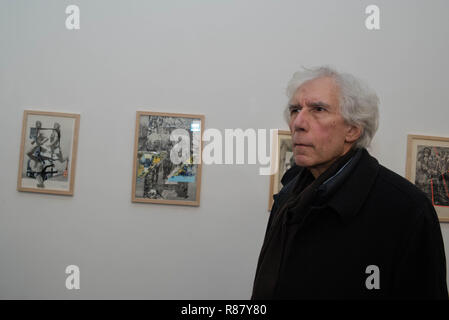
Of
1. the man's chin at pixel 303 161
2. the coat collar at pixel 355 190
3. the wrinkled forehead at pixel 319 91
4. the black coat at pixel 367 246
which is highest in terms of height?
the wrinkled forehead at pixel 319 91

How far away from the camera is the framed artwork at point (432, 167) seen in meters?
2.60

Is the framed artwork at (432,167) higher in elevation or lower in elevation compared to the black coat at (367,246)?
higher

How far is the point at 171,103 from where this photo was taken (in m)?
→ 2.61

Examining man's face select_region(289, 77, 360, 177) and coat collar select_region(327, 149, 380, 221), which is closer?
coat collar select_region(327, 149, 380, 221)

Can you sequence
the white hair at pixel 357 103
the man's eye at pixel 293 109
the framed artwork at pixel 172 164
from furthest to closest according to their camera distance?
the framed artwork at pixel 172 164, the man's eye at pixel 293 109, the white hair at pixel 357 103

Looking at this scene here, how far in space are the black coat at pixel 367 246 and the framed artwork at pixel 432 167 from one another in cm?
129

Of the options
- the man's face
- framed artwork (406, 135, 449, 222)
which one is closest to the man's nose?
the man's face

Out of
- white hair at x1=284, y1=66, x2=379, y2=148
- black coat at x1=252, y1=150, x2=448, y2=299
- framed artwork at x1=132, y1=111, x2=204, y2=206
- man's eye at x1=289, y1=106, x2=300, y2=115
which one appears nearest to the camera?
black coat at x1=252, y1=150, x2=448, y2=299

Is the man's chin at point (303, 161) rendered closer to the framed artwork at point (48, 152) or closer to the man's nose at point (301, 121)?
the man's nose at point (301, 121)

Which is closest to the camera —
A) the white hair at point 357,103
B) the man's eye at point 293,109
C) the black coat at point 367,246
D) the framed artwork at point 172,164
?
the black coat at point 367,246

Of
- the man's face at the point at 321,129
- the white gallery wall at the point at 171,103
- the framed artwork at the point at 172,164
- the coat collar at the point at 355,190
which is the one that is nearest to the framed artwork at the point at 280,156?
the white gallery wall at the point at 171,103

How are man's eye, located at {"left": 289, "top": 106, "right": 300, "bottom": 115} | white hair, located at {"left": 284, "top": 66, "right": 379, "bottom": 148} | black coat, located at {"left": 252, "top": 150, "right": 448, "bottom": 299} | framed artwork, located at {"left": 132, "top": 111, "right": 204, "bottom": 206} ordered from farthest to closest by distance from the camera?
framed artwork, located at {"left": 132, "top": 111, "right": 204, "bottom": 206} → man's eye, located at {"left": 289, "top": 106, "right": 300, "bottom": 115} → white hair, located at {"left": 284, "top": 66, "right": 379, "bottom": 148} → black coat, located at {"left": 252, "top": 150, "right": 448, "bottom": 299}

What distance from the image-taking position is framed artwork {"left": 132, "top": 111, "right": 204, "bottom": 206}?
2.58m

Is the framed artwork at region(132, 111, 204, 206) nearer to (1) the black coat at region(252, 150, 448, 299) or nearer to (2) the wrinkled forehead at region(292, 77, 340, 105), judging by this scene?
(2) the wrinkled forehead at region(292, 77, 340, 105)
